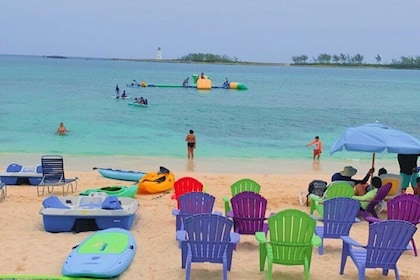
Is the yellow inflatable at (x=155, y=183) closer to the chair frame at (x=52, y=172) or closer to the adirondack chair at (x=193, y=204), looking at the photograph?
the chair frame at (x=52, y=172)

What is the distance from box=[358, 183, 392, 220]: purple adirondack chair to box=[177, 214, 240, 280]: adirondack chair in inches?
144

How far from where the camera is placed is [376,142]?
9180 millimetres

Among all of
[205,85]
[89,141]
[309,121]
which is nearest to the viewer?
[89,141]

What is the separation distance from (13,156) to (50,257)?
1272 centimetres

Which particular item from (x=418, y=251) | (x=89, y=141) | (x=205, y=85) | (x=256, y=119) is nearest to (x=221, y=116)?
(x=256, y=119)

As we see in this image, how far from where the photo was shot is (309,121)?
36.0 meters

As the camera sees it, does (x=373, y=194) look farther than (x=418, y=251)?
Yes

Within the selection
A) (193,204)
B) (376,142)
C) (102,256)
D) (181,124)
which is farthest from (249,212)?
(181,124)

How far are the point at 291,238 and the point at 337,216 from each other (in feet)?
4.66

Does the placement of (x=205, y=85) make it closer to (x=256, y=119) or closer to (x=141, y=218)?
(x=256, y=119)

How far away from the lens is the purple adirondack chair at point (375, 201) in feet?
29.0

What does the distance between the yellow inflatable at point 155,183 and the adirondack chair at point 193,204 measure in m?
3.93

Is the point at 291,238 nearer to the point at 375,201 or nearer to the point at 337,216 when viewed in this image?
the point at 337,216

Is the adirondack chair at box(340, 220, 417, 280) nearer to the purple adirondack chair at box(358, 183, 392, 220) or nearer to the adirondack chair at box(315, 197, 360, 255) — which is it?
the adirondack chair at box(315, 197, 360, 255)
